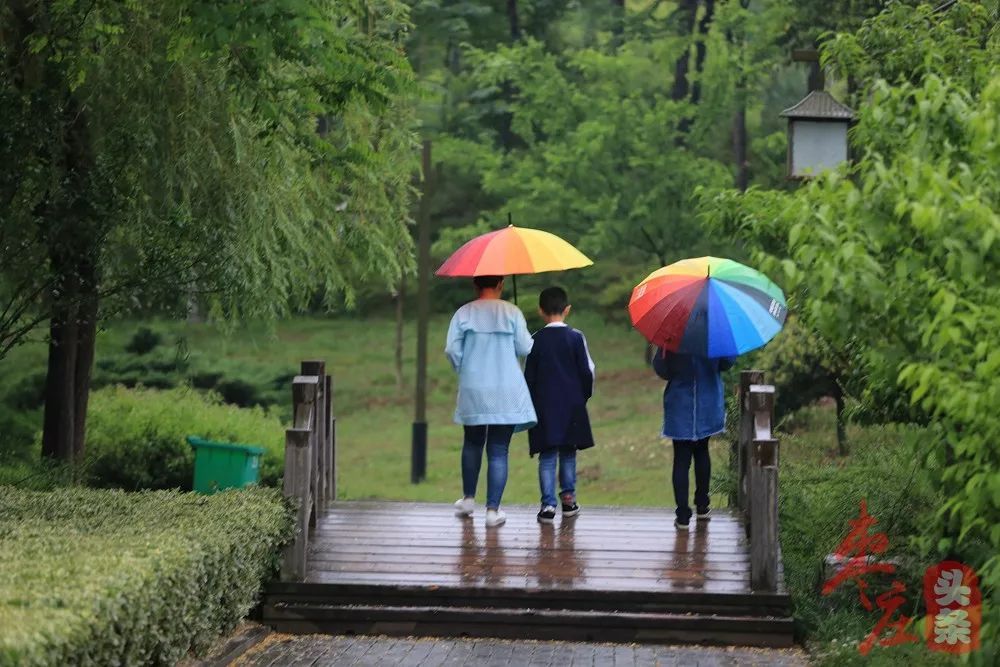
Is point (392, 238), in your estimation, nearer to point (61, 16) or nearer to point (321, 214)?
point (321, 214)

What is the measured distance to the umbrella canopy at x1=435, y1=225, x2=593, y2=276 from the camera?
10750 mm

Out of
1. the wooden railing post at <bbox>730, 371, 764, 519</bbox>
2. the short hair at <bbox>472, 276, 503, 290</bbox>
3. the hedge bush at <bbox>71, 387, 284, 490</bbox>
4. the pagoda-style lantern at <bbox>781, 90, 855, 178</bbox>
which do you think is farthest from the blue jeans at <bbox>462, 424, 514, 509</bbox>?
the hedge bush at <bbox>71, 387, 284, 490</bbox>

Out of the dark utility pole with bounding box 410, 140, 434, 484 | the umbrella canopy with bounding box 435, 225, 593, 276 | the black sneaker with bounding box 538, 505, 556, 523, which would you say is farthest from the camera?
the dark utility pole with bounding box 410, 140, 434, 484

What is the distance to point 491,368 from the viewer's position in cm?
1091

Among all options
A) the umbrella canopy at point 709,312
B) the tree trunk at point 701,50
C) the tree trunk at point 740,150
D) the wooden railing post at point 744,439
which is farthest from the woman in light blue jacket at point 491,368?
the tree trunk at point 701,50

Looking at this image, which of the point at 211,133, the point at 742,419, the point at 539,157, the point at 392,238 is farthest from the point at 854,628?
the point at 539,157

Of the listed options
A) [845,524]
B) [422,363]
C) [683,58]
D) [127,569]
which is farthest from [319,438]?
[683,58]

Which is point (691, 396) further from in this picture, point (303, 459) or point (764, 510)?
point (303, 459)

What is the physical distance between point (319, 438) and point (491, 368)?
1464 millimetres

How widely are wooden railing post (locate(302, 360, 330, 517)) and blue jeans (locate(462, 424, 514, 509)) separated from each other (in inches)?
42.5

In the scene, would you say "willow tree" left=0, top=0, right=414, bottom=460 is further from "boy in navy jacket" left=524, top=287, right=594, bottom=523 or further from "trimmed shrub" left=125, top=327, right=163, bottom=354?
"trimmed shrub" left=125, top=327, right=163, bottom=354

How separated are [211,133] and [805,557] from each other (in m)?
5.57

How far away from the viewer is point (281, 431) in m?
16.9

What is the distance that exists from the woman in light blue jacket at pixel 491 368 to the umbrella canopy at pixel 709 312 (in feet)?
3.12
